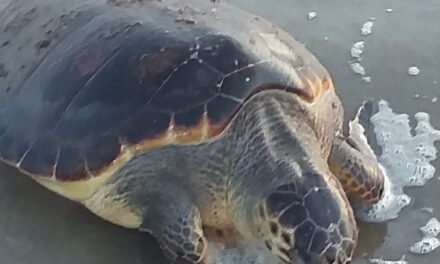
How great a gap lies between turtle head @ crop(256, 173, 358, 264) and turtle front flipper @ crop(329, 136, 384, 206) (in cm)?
42

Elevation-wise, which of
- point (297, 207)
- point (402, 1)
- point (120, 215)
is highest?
point (297, 207)

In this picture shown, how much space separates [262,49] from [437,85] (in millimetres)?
1149

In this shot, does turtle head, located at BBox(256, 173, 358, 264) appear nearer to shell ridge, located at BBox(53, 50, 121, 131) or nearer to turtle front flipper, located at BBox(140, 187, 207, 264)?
turtle front flipper, located at BBox(140, 187, 207, 264)

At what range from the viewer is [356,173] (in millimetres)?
3273

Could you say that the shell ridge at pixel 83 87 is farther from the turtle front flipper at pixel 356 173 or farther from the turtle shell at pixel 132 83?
the turtle front flipper at pixel 356 173

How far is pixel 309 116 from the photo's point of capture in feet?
10.5

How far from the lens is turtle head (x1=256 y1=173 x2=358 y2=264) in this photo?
2684 mm

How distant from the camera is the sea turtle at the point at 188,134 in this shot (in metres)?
2.91

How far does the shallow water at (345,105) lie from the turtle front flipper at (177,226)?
0.13m

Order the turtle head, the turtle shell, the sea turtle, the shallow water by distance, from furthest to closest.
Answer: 1. the shallow water
2. the turtle shell
3. the sea turtle
4. the turtle head

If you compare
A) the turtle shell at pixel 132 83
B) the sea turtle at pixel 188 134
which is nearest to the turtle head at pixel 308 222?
the sea turtle at pixel 188 134

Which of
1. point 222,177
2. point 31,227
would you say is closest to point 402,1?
point 222,177

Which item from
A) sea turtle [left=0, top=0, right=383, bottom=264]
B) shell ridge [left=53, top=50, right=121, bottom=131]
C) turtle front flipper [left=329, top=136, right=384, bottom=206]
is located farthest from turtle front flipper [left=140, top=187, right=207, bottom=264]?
turtle front flipper [left=329, top=136, right=384, bottom=206]

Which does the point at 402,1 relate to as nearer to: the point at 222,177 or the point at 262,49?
the point at 262,49
